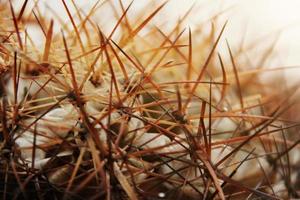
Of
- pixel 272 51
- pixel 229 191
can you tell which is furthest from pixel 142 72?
pixel 272 51

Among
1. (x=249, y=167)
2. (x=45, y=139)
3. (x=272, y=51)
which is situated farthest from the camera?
(x=272, y=51)

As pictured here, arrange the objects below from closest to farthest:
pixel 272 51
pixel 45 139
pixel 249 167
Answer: pixel 45 139
pixel 249 167
pixel 272 51

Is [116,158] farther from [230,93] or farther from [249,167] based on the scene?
[230,93]

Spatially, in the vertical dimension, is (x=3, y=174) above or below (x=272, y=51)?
below

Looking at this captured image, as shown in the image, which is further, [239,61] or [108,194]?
[239,61]

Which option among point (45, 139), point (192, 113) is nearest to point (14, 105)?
point (45, 139)

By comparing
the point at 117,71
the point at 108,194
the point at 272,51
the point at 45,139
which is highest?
the point at 272,51

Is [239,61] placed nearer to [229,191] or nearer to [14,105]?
[229,191]

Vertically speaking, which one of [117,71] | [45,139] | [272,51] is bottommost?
[45,139]

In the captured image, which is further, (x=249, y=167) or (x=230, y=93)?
(x=230, y=93)
